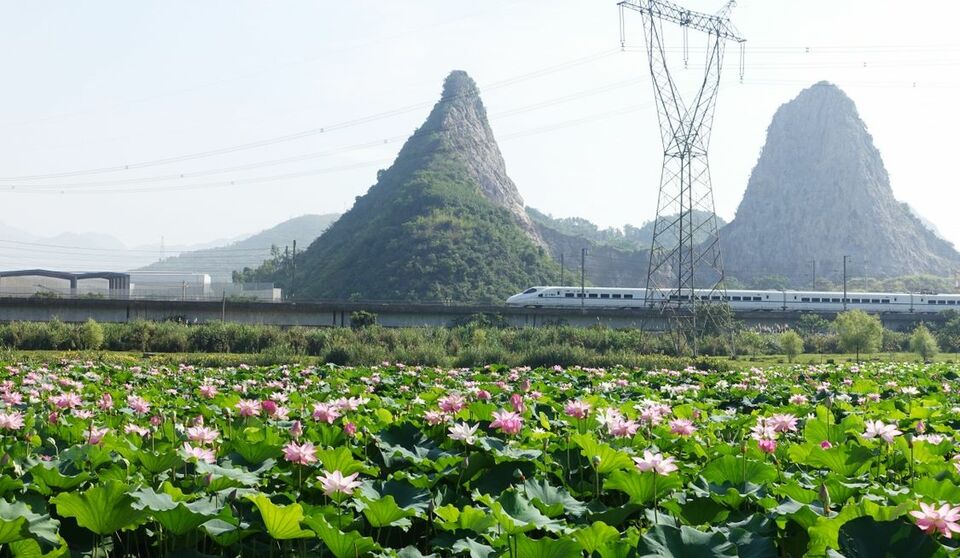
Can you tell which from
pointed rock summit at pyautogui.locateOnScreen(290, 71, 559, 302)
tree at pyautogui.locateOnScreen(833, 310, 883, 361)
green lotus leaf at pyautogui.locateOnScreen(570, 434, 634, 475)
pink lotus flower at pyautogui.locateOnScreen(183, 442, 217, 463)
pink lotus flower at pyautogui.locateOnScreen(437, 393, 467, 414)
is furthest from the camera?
pointed rock summit at pyautogui.locateOnScreen(290, 71, 559, 302)

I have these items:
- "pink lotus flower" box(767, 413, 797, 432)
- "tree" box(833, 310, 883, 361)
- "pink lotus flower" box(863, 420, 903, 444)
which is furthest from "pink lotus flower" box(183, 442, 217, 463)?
"tree" box(833, 310, 883, 361)

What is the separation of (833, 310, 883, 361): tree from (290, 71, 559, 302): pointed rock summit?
45.7m

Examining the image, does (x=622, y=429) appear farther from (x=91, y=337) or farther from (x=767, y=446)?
(x=91, y=337)

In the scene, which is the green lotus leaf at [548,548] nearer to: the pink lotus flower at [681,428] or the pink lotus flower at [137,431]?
the pink lotus flower at [681,428]

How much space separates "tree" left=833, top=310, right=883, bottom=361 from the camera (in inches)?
1586

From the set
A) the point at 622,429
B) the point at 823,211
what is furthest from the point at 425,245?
the point at 823,211

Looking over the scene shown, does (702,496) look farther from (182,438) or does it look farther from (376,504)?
(182,438)

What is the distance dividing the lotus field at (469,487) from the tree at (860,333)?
37.3 metres

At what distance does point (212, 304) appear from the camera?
2188 inches

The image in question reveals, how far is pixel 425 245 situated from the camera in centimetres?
9262

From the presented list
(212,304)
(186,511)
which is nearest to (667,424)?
(186,511)

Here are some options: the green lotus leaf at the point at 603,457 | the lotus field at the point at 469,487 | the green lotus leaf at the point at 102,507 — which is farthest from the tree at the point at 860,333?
the green lotus leaf at the point at 102,507

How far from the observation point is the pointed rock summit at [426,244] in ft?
292

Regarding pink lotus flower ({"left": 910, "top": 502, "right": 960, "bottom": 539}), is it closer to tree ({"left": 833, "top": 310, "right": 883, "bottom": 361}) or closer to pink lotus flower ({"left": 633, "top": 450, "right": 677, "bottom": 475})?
pink lotus flower ({"left": 633, "top": 450, "right": 677, "bottom": 475})
